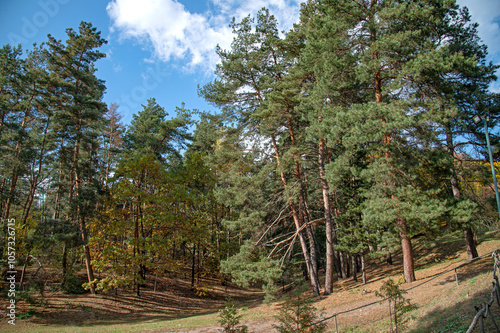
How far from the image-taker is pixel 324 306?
12.2 metres

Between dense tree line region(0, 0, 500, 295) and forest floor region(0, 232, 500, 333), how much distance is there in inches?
53.1

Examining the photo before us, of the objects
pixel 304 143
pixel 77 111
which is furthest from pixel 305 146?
pixel 77 111

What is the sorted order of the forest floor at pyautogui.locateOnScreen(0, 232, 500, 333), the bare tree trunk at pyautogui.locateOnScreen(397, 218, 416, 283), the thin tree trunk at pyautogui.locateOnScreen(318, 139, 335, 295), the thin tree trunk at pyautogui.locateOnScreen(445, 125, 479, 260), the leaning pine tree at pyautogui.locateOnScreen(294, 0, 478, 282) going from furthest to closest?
the thin tree trunk at pyautogui.locateOnScreen(318, 139, 335, 295) < the thin tree trunk at pyautogui.locateOnScreen(445, 125, 479, 260) < the bare tree trunk at pyautogui.locateOnScreen(397, 218, 416, 283) < the leaning pine tree at pyautogui.locateOnScreen(294, 0, 478, 282) < the forest floor at pyautogui.locateOnScreen(0, 232, 500, 333)

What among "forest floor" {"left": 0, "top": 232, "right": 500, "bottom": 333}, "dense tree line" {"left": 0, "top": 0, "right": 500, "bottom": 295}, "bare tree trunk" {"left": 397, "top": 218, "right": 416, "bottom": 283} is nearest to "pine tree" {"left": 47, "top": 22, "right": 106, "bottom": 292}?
"dense tree line" {"left": 0, "top": 0, "right": 500, "bottom": 295}

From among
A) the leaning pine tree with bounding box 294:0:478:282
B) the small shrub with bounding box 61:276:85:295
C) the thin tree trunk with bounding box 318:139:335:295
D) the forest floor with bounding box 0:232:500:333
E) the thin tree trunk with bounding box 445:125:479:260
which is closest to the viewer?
the forest floor with bounding box 0:232:500:333

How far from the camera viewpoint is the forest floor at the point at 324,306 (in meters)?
7.72

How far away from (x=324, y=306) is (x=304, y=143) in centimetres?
848

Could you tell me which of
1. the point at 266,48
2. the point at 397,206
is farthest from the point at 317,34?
the point at 397,206

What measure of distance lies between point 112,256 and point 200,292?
7611 millimetres

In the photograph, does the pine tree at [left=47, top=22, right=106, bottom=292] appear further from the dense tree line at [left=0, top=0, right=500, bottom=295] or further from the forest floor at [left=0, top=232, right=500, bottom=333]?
the forest floor at [left=0, top=232, right=500, bottom=333]

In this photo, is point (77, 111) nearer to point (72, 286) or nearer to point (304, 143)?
point (72, 286)

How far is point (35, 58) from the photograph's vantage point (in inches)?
737

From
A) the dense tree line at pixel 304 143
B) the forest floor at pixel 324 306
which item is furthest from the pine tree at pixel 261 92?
the forest floor at pixel 324 306

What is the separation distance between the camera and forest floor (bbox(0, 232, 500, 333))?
7722mm
